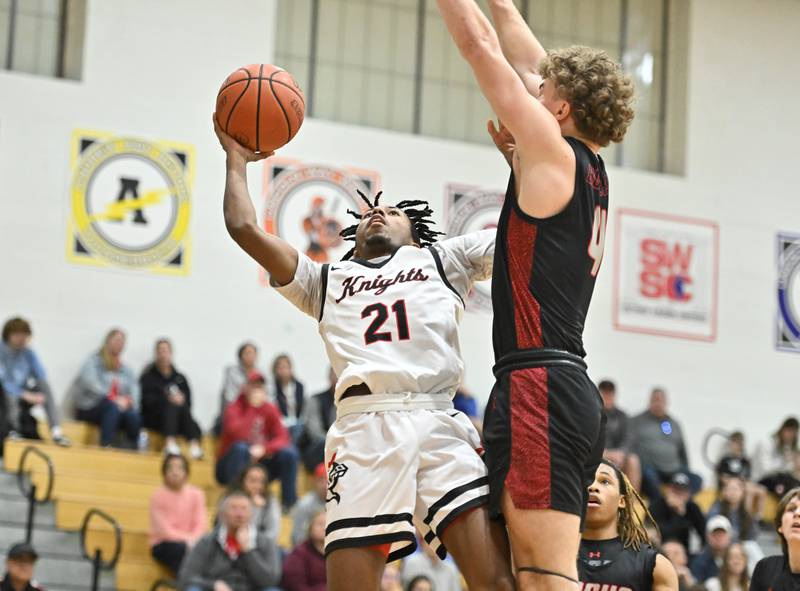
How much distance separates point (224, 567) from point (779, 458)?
8.69m

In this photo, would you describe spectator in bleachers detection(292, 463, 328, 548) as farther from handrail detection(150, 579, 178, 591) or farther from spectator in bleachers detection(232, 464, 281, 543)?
handrail detection(150, 579, 178, 591)

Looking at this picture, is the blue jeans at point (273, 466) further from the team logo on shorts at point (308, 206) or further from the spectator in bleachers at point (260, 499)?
the team logo on shorts at point (308, 206)

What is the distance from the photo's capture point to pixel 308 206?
17.2 m

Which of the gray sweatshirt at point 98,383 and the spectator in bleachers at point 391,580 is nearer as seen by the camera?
the spectator in bleachers at point 391,580

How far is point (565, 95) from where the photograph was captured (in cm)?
526

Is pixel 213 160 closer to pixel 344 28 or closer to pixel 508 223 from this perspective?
pixel 344 28

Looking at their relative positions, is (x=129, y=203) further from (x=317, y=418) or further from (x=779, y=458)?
(x=779, y=458)

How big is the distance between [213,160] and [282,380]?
295cm

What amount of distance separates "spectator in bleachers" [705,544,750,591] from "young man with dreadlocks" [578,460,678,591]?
7159 millimetres

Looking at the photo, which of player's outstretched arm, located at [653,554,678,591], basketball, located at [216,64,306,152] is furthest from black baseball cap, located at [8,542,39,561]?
player's outstretched arm, located at [653,554,678,591]

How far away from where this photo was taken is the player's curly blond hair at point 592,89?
522 centimetres

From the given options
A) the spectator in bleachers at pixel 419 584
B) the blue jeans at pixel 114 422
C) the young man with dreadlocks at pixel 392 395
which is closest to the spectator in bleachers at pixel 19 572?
the spectator in bleachers at pixel 419 584

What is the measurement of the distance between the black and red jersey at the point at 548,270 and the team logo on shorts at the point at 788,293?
1478 cm

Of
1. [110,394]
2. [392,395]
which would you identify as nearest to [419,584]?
[110,394]
